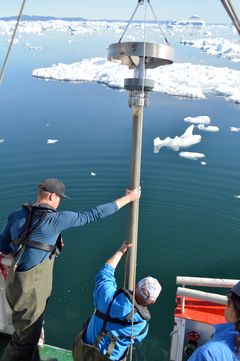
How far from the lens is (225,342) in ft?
5.61

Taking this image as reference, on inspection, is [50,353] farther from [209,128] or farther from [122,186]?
[209,128]

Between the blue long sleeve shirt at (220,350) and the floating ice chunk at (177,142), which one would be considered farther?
the floating ice chunk at (177,142)

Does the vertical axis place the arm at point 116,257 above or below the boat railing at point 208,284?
above

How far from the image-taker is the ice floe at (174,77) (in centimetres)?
2099

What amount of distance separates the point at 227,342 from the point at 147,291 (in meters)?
0.65

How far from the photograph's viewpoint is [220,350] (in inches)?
64.9

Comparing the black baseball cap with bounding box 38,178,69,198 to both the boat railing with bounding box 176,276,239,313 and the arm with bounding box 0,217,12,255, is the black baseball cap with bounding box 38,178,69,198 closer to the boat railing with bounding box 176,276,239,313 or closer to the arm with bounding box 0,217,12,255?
the arm with bounding box 0,217,12,255

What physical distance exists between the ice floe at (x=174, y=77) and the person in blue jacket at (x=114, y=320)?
1826 cm

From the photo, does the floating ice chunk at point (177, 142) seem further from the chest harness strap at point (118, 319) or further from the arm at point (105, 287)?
the chest harness strap at point (118, 319)

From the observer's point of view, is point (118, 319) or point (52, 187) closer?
point (118, 319)

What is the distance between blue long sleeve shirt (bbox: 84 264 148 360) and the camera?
2.32m

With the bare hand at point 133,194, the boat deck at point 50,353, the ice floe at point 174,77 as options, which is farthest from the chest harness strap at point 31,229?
the ice floe at point 174,77

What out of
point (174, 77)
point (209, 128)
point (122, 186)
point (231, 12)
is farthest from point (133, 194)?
point (174, 77)

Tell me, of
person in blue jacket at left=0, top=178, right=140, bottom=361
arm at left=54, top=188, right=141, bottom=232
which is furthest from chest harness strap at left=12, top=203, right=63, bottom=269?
arm at left=54, top=188, right=141, bottom=232
